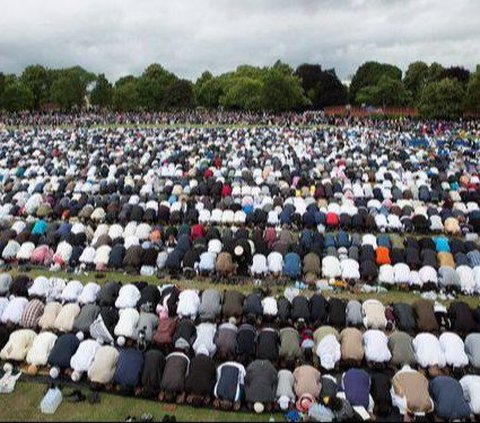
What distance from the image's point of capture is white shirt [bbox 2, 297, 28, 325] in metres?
13.5

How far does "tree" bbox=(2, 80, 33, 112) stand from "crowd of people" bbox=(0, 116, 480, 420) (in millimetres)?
57871

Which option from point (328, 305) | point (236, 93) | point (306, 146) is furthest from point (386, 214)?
point (236, 93)

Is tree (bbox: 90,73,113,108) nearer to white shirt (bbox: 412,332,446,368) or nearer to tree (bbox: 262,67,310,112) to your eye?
tree (bbox: 262,67,310,112)

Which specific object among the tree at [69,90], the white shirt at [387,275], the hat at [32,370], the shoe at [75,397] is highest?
the tree at [69,90]

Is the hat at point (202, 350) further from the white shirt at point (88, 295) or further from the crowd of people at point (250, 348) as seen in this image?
the white shirt at point (88, 295)

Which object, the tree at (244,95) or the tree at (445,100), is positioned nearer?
the tree at (445,100)

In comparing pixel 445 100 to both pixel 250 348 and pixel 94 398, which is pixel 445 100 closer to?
pixel 250 348

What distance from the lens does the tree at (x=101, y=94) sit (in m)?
98.1

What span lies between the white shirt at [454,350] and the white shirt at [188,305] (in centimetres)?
662

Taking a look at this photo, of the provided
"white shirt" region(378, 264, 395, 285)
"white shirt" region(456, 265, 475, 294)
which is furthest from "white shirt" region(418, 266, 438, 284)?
"white shirt" region(378, 264, 395, 285)

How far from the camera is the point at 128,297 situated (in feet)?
46.7

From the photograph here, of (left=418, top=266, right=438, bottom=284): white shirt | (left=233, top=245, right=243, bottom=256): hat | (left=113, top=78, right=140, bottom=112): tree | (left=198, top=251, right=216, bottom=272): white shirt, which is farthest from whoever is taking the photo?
(left=113, top=78, right=140, bottom=112): tree

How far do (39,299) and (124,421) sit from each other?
6.49 meters

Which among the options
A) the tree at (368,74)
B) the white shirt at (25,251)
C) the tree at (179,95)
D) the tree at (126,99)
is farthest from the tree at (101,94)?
the white shirt at (25,251)
